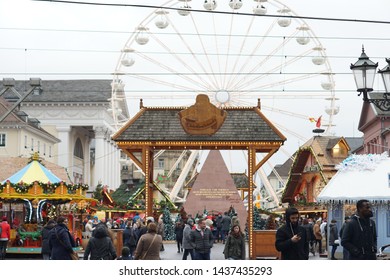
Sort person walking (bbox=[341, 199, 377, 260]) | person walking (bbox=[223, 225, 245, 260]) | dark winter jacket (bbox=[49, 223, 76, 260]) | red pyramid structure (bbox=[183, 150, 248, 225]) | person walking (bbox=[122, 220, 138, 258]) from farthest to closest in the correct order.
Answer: red pyramid structure (bbox=[183, 150, 248, 225]) → person walking (bbox=[122, 220, 138, 258]) → person walking (bbox=[223, 225, 245, 260]) → dark winter jacket (bbox=[49, 223, 76, 260]) → person walking (bbox=[341, 199, 377, 260])

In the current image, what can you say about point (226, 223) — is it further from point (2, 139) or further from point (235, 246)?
point (2, 139)

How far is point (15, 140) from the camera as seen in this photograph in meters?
68.3

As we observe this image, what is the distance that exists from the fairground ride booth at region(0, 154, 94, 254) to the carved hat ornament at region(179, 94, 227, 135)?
4970mm

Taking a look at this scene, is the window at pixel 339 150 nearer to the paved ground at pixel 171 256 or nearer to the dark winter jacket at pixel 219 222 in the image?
the dark winter jacket at pixel 219 222

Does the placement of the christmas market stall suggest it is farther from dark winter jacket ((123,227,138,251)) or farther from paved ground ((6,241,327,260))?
dark winter jacket ((123,227,138,251))

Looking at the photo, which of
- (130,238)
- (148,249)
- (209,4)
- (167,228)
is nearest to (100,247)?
(148,249)

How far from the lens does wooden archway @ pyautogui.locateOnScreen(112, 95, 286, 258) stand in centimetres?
2948

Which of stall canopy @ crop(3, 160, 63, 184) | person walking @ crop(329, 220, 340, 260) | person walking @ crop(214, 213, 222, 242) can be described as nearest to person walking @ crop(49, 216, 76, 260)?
person walking @ crop(329, 220, 340, 260)

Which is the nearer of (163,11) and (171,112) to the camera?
(171,112)

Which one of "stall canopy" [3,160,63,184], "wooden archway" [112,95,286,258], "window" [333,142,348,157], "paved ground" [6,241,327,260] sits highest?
"window" [333,142,348,157]

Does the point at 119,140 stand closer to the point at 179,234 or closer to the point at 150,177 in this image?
the point at 150,177

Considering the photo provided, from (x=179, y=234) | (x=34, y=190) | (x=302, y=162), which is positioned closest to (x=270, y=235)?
(x=179, y=234)

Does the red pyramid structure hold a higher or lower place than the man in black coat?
higher

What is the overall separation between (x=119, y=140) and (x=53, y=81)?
62.7m
